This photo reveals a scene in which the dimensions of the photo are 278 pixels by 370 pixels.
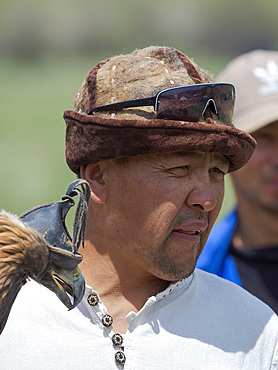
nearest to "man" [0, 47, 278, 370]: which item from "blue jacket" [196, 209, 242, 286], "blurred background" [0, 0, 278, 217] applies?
"blue jacket" [196, 209, 242, 286]

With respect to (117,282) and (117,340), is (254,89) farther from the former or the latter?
(117,340)

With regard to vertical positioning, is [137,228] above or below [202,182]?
below

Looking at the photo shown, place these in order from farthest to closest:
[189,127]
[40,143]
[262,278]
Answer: [40,143] → [262,278] → [189,127]

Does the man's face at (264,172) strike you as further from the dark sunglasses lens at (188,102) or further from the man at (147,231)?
the dark sunglasses lens at (188,102)

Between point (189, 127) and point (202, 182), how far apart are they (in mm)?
206

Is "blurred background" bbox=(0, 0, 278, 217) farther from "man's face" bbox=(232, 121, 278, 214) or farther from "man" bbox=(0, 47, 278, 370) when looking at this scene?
"man" bbox=(0, 47, 278, 370)

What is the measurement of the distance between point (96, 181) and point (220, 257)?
1.67m

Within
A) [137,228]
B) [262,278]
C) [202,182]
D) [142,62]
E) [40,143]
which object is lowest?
[40,143]

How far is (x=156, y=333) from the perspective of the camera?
7.16 ft

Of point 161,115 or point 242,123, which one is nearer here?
point 161,115

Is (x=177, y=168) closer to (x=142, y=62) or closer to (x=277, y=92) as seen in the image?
(x=142, y=62)

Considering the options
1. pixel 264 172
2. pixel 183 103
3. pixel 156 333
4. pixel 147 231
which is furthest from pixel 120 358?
pixel 264 172

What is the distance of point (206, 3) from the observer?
672 inches

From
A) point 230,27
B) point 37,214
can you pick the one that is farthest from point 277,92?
point 230,27
